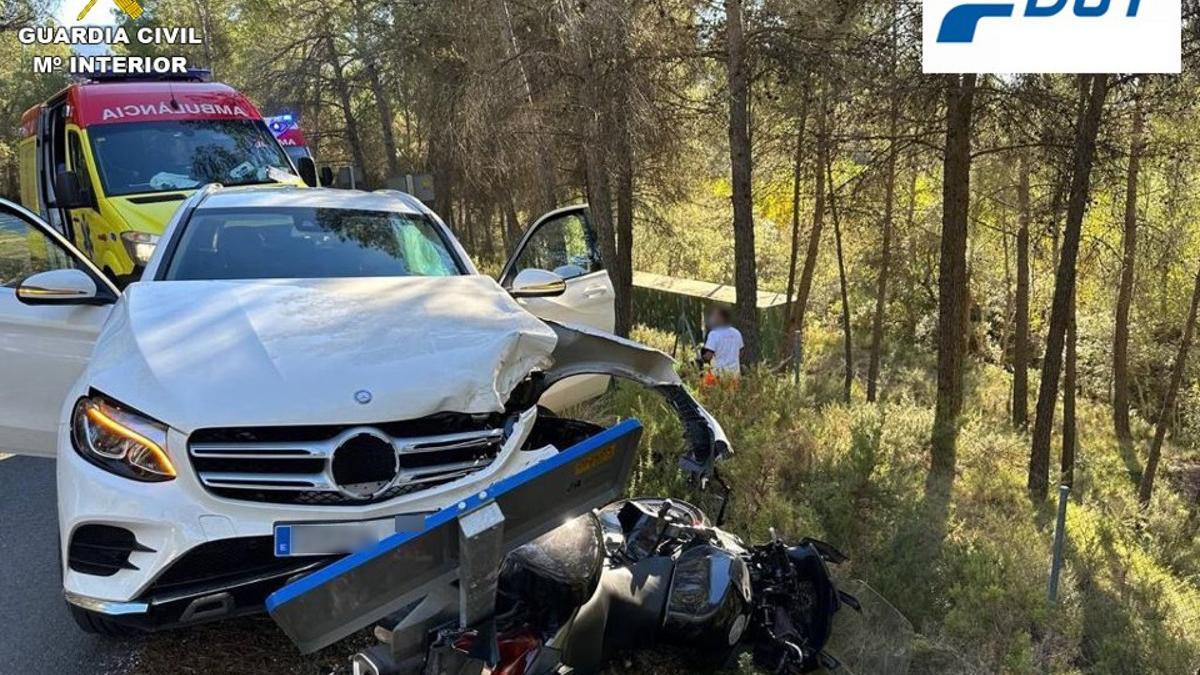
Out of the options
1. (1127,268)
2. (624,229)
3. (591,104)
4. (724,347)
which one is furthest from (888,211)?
(724,347)

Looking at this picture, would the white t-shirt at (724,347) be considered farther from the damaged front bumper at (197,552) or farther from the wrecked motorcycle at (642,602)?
the damaged front bumper at (197,552)

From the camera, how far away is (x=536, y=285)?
4629mm

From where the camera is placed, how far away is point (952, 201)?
1046cm

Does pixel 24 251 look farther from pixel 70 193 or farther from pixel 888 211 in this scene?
pixel 888 211

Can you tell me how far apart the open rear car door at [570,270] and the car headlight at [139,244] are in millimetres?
3927

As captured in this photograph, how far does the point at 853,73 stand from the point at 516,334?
8.76 meters

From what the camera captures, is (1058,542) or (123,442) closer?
(123,442)

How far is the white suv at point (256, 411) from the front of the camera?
2766 millimetres

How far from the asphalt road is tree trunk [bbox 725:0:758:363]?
353 inches

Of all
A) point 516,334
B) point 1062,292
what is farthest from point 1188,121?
point 516,334

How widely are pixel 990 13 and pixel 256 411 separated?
900 cm

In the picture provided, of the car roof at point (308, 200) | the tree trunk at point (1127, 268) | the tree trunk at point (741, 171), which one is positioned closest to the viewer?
the car roof at point (308, 200)

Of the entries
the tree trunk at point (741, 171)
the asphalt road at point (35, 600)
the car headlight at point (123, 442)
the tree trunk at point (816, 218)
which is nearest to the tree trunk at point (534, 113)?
the tree trunk at point (741, 171)

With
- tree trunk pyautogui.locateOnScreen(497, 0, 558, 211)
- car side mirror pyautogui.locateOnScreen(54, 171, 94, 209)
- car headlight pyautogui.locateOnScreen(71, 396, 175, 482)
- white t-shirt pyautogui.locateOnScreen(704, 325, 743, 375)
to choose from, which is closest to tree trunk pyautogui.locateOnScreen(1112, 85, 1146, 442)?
white t-shirt pyautogui.locateOnScreen(704, 325, 743, 375)
